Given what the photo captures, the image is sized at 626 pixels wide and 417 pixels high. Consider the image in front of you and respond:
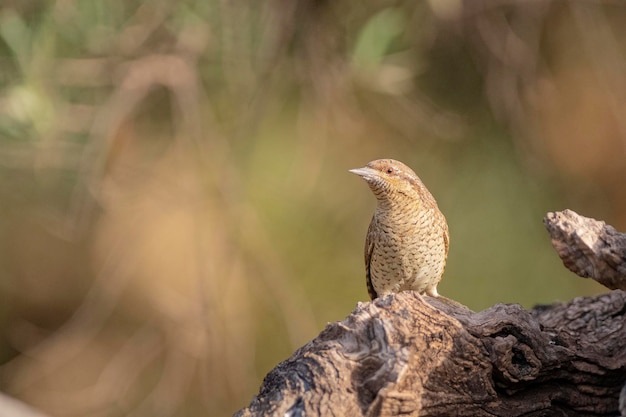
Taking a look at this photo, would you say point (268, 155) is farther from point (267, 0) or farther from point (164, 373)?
point (164, 373)

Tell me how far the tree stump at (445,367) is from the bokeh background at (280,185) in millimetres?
2081

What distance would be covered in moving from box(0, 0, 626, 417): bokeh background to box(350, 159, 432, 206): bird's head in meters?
1.20

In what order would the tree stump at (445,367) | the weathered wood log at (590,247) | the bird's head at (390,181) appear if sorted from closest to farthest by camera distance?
1. the tree stump at (445,367)
2. the weathered wood log at (590,247)
3. the bird's head at (390,181)

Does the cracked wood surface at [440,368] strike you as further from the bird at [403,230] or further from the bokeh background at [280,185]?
the bokeh background at [280,185]

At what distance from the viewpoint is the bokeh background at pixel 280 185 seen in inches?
152

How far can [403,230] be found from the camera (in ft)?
8.89

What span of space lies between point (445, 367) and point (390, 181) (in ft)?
3.19

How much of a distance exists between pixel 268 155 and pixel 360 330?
7.80 feet

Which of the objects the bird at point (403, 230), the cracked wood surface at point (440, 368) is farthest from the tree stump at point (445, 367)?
the bird at point (403, 230)

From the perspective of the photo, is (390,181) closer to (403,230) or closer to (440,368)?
(403,230)

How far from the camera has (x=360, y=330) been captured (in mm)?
1778

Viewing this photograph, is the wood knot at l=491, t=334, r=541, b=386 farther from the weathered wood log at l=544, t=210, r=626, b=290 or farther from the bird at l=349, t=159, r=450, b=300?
the bird at l=349, t=159, r=450, b=300

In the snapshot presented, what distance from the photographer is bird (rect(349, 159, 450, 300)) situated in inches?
104

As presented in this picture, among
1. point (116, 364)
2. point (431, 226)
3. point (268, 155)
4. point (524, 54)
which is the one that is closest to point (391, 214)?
point (431, 226)
